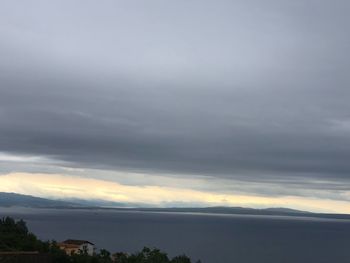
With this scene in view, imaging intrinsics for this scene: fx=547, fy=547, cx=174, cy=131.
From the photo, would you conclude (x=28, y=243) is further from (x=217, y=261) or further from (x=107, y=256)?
(x=217, y=261)

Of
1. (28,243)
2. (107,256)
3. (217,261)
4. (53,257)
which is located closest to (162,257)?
(107,256)

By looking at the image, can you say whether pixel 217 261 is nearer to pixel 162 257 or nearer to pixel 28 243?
pixel 28 243

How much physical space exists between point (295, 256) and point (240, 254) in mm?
14000

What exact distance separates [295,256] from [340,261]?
1105 cm

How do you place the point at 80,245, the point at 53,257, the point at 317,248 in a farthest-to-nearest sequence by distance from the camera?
the point at 317,248 → the point at 80,245 → the point at 53,257

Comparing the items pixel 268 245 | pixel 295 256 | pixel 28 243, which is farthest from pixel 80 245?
pixel 268 245

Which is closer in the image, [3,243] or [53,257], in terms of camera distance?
[53,257]

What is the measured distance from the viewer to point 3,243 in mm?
67625

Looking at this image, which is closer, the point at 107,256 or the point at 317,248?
the point at 107,256

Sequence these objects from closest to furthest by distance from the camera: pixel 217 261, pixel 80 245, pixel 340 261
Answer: pixel 80 245
pixel 217 261
pixel 340 261

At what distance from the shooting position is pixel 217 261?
118 m

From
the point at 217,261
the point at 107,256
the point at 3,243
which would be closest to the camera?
the point at 107,256

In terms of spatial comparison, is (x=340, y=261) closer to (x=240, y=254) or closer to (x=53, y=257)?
(x=240, y=254)

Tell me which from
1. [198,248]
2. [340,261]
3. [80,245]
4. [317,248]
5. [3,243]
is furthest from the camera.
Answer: [317,248]
